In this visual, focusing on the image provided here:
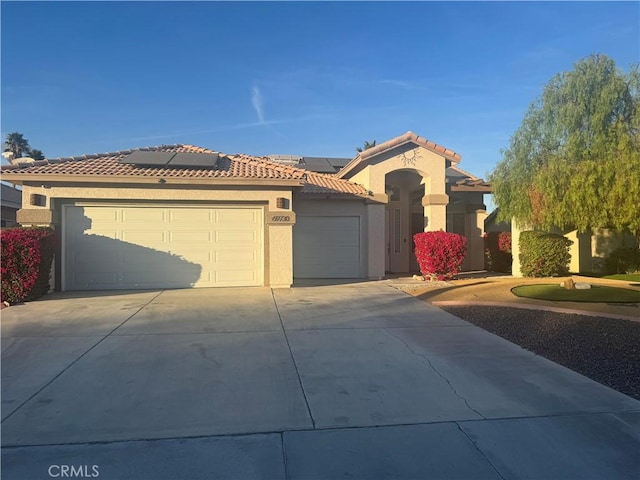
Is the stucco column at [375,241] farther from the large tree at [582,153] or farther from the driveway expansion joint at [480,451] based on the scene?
the driveway expansion joint at [480,451]

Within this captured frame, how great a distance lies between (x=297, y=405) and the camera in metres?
4.93

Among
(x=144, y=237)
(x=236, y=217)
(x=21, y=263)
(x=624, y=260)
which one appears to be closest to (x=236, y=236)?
(x=236, y=217)

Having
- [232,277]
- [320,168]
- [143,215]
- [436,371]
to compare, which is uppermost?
[320,168]

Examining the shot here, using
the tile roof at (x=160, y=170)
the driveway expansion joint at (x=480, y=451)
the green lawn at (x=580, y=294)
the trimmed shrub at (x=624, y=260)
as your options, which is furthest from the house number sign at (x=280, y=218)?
the trimmed shrub at (x=624, y=260)

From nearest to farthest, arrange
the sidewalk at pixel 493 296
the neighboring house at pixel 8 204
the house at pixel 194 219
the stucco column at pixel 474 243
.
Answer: the sidewalk at pixel 493 296, the house at pixel 194 219, the stucco column at pixel 474 243, the neighboring house at pixel 8 204

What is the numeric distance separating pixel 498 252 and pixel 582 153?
5124 mm

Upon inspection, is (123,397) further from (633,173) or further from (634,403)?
(633,173)

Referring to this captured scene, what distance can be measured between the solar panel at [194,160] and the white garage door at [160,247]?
50.3 inches

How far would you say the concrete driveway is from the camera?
3.81 meters

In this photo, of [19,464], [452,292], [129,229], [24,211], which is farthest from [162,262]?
[19,464]

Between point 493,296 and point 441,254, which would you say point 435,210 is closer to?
point 441,254

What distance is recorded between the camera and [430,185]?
16359 millimetres

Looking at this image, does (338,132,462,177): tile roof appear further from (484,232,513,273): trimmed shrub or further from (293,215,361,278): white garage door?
(484,232,513,273): trimmed shrub

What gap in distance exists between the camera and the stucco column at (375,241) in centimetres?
1564
